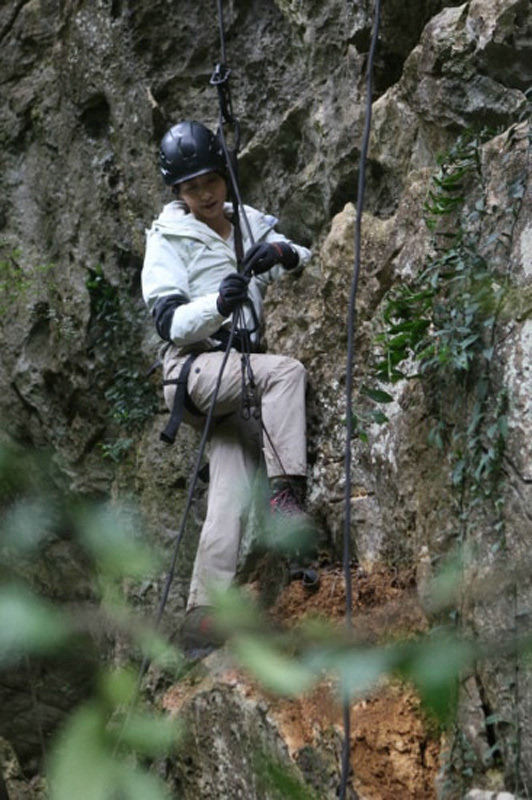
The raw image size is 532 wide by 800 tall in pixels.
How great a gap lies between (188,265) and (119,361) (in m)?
1.58

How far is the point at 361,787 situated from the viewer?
3338mm

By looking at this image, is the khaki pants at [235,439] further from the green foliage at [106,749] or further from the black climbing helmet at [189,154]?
the green foliage at [106,749]

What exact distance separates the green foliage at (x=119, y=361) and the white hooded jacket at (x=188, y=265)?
4.44 feet

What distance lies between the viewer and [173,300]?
4652 millimetres

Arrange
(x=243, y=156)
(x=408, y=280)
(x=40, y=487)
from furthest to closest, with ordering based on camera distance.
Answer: (x=243, y=156), (x=408, y=280), (x=40, y=487)

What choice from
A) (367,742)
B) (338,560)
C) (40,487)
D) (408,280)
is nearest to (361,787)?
(367,742)

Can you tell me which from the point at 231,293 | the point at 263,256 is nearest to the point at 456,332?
the point at 231,293

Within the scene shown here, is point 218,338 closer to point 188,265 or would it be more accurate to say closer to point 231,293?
point 188,265

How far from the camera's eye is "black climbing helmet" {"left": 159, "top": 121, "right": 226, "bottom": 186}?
195 inches

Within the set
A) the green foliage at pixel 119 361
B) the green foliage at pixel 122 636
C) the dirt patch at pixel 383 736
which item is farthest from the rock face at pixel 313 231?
the green foliage at pixel 122 636

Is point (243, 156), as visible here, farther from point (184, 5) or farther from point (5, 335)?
point (5, 335)

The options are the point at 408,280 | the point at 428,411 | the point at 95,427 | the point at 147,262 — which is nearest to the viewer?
the point at 428,411

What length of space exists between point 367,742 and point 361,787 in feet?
0.50

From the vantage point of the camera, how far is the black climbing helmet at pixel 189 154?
4949mm
